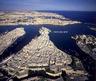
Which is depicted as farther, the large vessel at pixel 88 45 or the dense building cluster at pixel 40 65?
the large vessel at pixel 88 45

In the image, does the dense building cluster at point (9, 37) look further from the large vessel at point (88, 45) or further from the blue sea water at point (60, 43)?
the large vessel at point (88, 45)

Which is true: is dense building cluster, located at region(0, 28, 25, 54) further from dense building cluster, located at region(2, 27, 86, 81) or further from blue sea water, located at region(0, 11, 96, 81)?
dense building cluster, located at region(2, 27, 86, 81)

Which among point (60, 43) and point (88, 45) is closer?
point (88, 45)

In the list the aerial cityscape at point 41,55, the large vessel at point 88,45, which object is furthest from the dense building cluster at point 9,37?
the large vessel at point 88,45

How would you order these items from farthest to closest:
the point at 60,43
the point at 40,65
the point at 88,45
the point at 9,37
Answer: the point at 60,43, the point at 9,37, the point at 88,45, the point at 40,65

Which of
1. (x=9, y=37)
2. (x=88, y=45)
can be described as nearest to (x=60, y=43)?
(x=88, y=45)

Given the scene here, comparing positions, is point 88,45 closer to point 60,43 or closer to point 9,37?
point 60,43

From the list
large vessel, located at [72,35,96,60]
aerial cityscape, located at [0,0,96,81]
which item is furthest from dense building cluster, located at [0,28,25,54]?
large vessel, located at [72,35,96,60]

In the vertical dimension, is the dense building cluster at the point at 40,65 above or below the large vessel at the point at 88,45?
below

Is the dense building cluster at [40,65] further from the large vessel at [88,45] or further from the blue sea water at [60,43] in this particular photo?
the large vessel at [88,45]

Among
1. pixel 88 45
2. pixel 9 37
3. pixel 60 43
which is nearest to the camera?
pixel 88 45

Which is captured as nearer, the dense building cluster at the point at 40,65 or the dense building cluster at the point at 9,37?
the dense building cluster at the point at 40,65

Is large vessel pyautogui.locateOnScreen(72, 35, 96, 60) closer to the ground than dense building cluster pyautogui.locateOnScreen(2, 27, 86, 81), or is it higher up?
higher up
